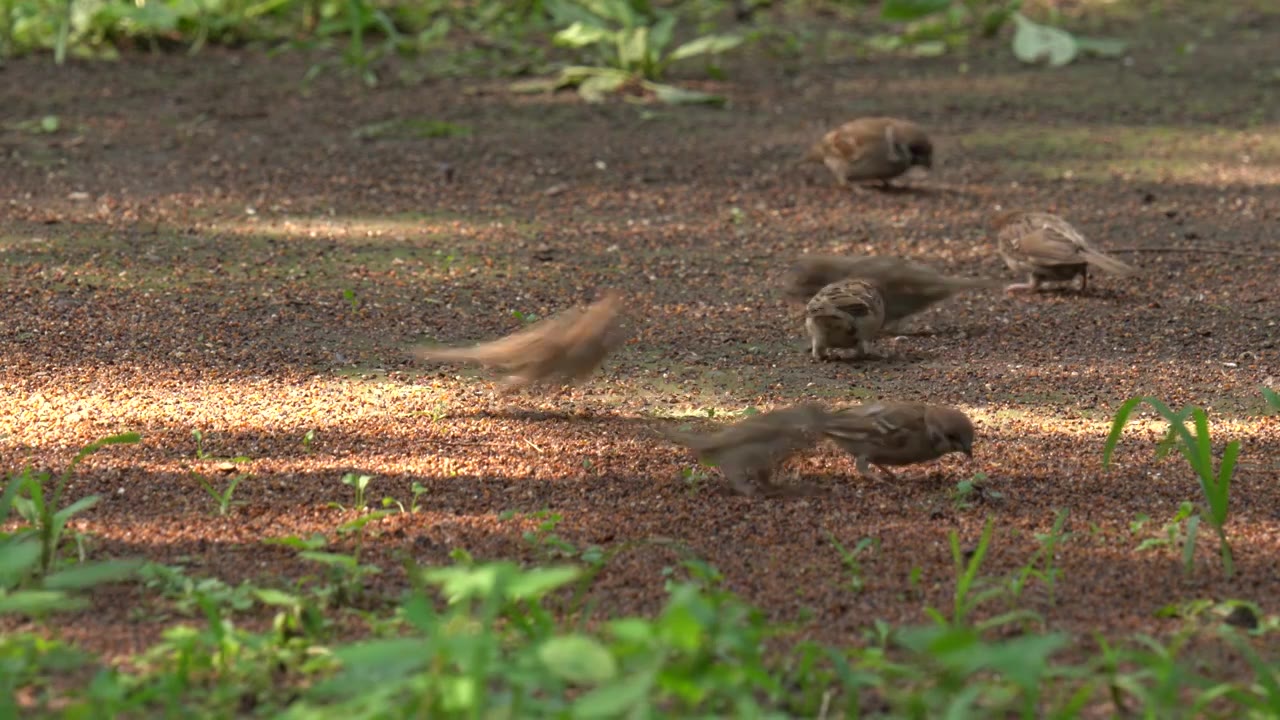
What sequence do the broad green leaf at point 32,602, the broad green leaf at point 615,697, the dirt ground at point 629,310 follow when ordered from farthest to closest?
the dirt ground at point 629,310 → the broad green leaf at point 32,602 → the broad green leaf at point 615,697

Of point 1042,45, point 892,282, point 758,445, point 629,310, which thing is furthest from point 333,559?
point 1042,45

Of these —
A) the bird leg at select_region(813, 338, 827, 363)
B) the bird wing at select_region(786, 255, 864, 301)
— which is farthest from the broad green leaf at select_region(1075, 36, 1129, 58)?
the bird leg at select_region(813, 338, 827, 363)

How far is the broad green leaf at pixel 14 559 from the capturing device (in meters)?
3.34

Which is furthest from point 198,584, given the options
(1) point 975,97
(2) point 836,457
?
(1) point 975,97

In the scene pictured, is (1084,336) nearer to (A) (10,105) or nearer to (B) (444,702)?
(B) (444,702)

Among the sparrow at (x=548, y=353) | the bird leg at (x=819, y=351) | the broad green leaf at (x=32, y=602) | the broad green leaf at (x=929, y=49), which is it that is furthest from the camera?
the broad green leaf at (x=929, y=49)

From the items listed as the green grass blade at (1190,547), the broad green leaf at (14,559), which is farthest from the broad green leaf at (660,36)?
the broad green leaf at (14,559)

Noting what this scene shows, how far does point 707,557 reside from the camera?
4.46 meters

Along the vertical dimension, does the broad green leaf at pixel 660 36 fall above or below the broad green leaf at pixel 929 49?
above

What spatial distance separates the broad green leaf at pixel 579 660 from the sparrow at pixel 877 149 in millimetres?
6598

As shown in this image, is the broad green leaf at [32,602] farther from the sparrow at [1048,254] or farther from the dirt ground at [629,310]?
the sparrow at [1048,254]

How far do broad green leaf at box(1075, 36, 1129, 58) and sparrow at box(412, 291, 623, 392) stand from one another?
7.99m

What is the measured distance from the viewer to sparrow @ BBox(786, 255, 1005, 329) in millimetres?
6980

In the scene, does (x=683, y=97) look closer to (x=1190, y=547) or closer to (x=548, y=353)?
(x=548, y=353)
